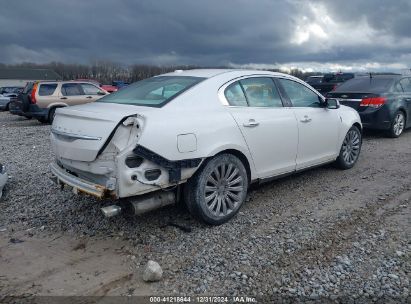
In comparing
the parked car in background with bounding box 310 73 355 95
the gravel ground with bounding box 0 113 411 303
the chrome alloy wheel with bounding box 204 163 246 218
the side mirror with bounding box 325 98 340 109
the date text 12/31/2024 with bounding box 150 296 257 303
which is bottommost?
the date text 12/31/2024 with bounding box 150 296 257 303

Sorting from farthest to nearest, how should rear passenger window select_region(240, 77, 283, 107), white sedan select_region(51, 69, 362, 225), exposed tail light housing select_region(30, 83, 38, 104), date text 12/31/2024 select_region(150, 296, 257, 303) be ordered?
exposed tail light housing select_region(30, 83, 38, 104)
rear passenger window select_region(240, 77, 283, 107)
white sedan select_region(51, 69, 362, 225)
date text 12/31/2024 select_region(150, 296, 257, 303)

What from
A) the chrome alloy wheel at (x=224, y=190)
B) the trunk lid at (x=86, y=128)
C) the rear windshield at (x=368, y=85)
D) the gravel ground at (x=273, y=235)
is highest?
the rear windshield at (x=368, y=85)

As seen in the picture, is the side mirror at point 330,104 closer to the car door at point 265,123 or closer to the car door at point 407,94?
the car door at point 265,123

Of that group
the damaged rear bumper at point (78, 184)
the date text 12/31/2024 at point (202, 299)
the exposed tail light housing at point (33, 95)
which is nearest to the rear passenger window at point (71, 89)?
the exposed tail light housing at point (33, 95)

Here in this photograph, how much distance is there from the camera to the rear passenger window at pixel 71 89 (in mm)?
13719

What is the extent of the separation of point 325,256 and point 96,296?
2.02m

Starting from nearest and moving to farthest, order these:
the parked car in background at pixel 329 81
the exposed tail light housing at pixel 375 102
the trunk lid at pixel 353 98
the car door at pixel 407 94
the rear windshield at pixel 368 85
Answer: the exposed tail light housing at pixel 375 102, the trunk lid at pixel 353 98, the rear windshield at pixel 368 85, the car door at pixel 407 94, the parked car in background at pixel 329 81

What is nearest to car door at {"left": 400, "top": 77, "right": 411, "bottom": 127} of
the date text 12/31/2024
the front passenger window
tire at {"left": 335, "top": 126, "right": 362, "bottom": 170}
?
tire at {"left": 335, "top": 126, "right": 362, "bottom": 170}

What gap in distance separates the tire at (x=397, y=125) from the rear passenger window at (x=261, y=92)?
17.9 ft

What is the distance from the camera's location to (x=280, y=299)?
111 inches

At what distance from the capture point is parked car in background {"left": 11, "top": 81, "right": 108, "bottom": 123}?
13211mm

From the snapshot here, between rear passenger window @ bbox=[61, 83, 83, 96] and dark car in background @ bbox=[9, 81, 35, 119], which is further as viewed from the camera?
rear passenger window @ bbox=[61, 83, 83, 96]

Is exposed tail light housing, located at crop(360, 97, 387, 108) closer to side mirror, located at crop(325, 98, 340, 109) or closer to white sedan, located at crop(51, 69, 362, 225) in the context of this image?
side mirror, located at crop(325, 98, 340, 109)

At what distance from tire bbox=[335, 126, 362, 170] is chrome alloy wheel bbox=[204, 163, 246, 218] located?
260 cm
